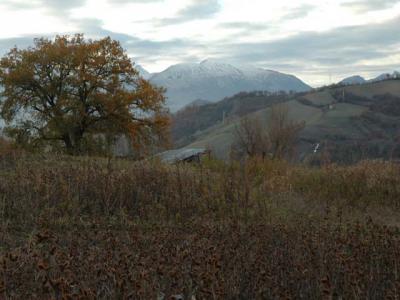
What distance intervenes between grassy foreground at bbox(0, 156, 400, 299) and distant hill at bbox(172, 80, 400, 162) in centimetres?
6123

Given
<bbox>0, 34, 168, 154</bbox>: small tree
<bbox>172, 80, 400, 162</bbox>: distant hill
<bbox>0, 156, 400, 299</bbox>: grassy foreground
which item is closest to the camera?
<bbox>0, 156, 400, 299</bbox>: grassy foreground

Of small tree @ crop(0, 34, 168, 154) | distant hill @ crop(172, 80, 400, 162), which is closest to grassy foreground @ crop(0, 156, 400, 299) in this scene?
small tree @ crop(0, 34, 168, 154)

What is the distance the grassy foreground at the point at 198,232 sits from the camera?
3.86m

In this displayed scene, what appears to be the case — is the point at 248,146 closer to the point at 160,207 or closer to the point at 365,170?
the point at 365,170

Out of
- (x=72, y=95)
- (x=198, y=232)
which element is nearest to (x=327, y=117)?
(x=72, y=95)

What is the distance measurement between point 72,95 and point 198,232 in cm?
2566

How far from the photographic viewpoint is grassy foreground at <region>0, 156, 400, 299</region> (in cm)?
386

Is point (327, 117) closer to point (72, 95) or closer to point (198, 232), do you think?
point (72, 95)

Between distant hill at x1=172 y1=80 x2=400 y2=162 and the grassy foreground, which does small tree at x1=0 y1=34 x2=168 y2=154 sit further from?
distant hill at x1=172 y1=80 x2=400 y2=162

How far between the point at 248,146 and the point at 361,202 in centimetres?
2045

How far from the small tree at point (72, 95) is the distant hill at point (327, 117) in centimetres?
4169

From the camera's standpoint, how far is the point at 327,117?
4213 inches

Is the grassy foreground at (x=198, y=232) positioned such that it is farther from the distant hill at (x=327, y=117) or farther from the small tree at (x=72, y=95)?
the distant hill at (x=327, y=117)

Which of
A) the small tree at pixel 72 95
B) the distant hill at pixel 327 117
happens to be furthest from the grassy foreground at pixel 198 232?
the distant hill at pixel 327 117
